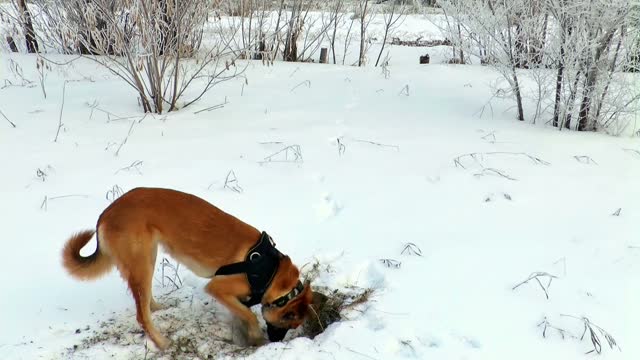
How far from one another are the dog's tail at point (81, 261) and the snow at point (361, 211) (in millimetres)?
297

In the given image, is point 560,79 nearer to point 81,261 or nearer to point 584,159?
point 584,159

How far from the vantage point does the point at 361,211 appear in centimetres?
399

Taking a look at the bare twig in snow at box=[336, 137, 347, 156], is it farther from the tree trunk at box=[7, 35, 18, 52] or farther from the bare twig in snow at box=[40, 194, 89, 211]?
the tree trunk at box=[7, 35, 18, 52]

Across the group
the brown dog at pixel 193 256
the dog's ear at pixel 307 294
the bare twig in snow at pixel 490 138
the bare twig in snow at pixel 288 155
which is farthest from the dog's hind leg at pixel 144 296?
the bare twig in snow at pixel 490 138

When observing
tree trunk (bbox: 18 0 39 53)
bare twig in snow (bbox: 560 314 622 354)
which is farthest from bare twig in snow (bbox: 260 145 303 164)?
tree trunk (bbox: 18 0 39 53)

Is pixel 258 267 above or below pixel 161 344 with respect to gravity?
above

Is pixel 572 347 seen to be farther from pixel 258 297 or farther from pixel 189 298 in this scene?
pixel 189 298

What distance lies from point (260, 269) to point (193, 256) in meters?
0.39

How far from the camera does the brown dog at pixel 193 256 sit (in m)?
2.58

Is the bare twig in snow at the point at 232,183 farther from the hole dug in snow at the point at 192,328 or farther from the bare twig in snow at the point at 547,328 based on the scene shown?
the bare twig in snow at the point at 547,328

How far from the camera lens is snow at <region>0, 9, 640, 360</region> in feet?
8.81

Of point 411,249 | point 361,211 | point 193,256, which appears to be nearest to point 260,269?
point 193,256

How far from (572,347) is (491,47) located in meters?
4.25

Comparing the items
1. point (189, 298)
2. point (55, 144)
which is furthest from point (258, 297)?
point (55, 144)
